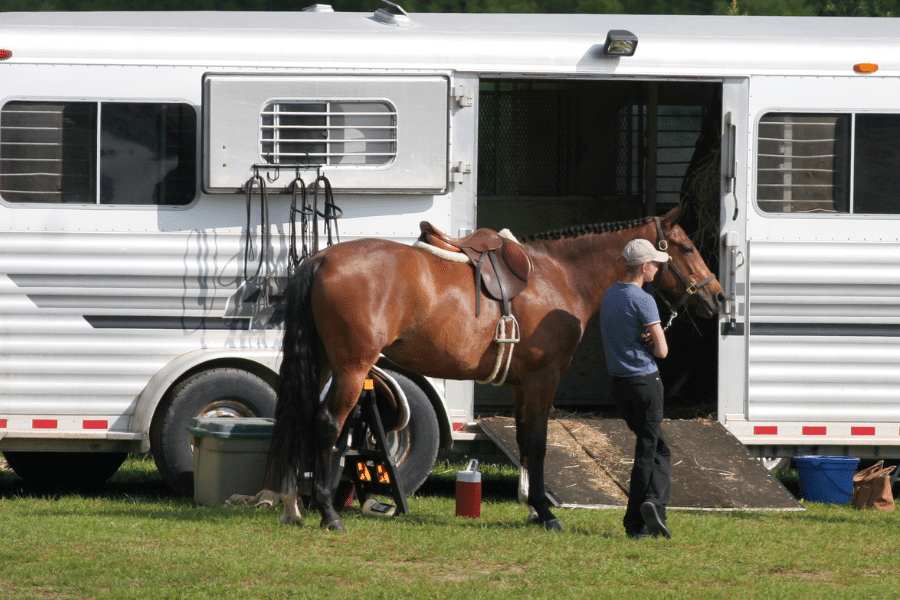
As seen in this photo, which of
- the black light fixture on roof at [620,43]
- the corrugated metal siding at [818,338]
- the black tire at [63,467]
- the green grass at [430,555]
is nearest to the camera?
the green grass at [430,555]

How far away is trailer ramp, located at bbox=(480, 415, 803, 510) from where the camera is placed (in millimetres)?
6777

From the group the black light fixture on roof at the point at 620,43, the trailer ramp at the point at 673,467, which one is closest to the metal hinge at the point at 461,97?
the black light fixture on roof at the point at 620,43

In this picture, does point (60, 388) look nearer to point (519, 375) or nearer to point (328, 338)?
point (328, 338)

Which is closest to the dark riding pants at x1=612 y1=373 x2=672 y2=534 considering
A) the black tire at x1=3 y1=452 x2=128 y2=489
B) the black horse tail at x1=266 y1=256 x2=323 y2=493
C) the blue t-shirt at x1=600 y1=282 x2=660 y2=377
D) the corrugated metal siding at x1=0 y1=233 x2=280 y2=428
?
the blue t-shirt at x1=600 y1=282 x2=660 y2=377

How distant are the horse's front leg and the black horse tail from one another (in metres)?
1.22

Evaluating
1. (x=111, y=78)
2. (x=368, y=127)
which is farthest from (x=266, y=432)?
(x=111, y=78)

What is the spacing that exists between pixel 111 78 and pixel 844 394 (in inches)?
202

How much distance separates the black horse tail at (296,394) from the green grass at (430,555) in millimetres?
349

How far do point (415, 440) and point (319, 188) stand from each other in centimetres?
171

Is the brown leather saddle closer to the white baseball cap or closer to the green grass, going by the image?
the white baseball cap

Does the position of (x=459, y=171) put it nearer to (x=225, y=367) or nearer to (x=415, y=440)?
(x=415, y=440)

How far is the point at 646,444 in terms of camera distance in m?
5.93

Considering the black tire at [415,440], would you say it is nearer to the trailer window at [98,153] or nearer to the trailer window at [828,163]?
the trailer window at [98,153]

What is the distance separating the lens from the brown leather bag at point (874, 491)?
7266 millimetres
